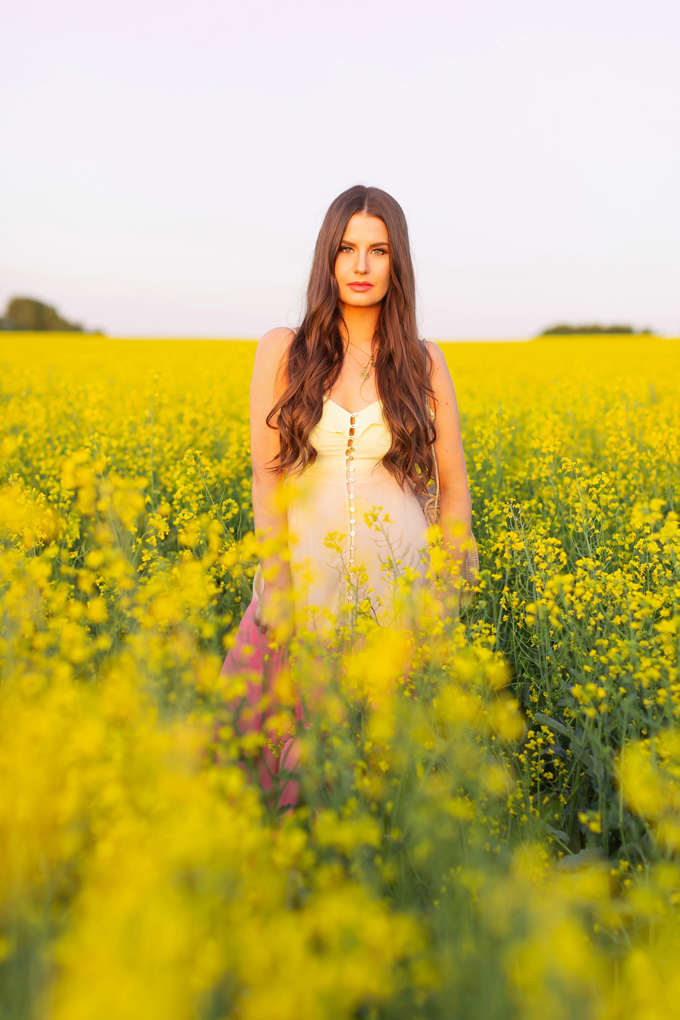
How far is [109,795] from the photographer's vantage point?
106 centimetres

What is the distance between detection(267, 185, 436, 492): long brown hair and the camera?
244 cm

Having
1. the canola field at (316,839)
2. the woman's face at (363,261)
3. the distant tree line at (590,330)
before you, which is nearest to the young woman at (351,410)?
the woman's face at (363,261)

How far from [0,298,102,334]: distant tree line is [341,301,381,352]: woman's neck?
3594cm

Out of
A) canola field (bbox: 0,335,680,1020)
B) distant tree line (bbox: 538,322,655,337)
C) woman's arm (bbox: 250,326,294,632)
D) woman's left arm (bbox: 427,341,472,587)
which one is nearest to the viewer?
canola field (bbox: 0,335,680,1020)

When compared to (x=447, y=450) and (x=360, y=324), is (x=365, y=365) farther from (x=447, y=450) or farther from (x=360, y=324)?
(x=447, y=450)

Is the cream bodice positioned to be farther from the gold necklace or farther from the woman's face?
the woman's face

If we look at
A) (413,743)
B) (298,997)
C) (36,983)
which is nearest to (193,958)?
(298,997)

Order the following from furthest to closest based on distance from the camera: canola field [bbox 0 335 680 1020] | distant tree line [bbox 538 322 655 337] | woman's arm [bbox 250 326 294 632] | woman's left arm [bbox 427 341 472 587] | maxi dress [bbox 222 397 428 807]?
distant tree line [bbox 538 322 655 337] → woman's left arm [bbox 427 341 472 587] → woman's arm [bbox 250 326 294 632] → maxi dress [bbox 222 397 428 807] → canola field [bbox 0 335 680 1020]

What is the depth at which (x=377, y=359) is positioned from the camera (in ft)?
8.50

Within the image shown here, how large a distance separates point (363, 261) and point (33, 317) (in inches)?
1527

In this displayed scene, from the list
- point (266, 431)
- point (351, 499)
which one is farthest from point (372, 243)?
point (351, 499)

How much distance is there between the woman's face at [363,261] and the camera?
2.41 meters

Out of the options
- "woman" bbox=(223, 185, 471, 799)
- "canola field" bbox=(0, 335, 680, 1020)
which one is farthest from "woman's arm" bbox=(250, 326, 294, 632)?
"canola field" bbox=(0, 335, 680, 1020)

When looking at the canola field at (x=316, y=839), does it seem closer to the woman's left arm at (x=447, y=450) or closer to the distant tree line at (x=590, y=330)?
the woman's left arm at (x=447, y=450)
